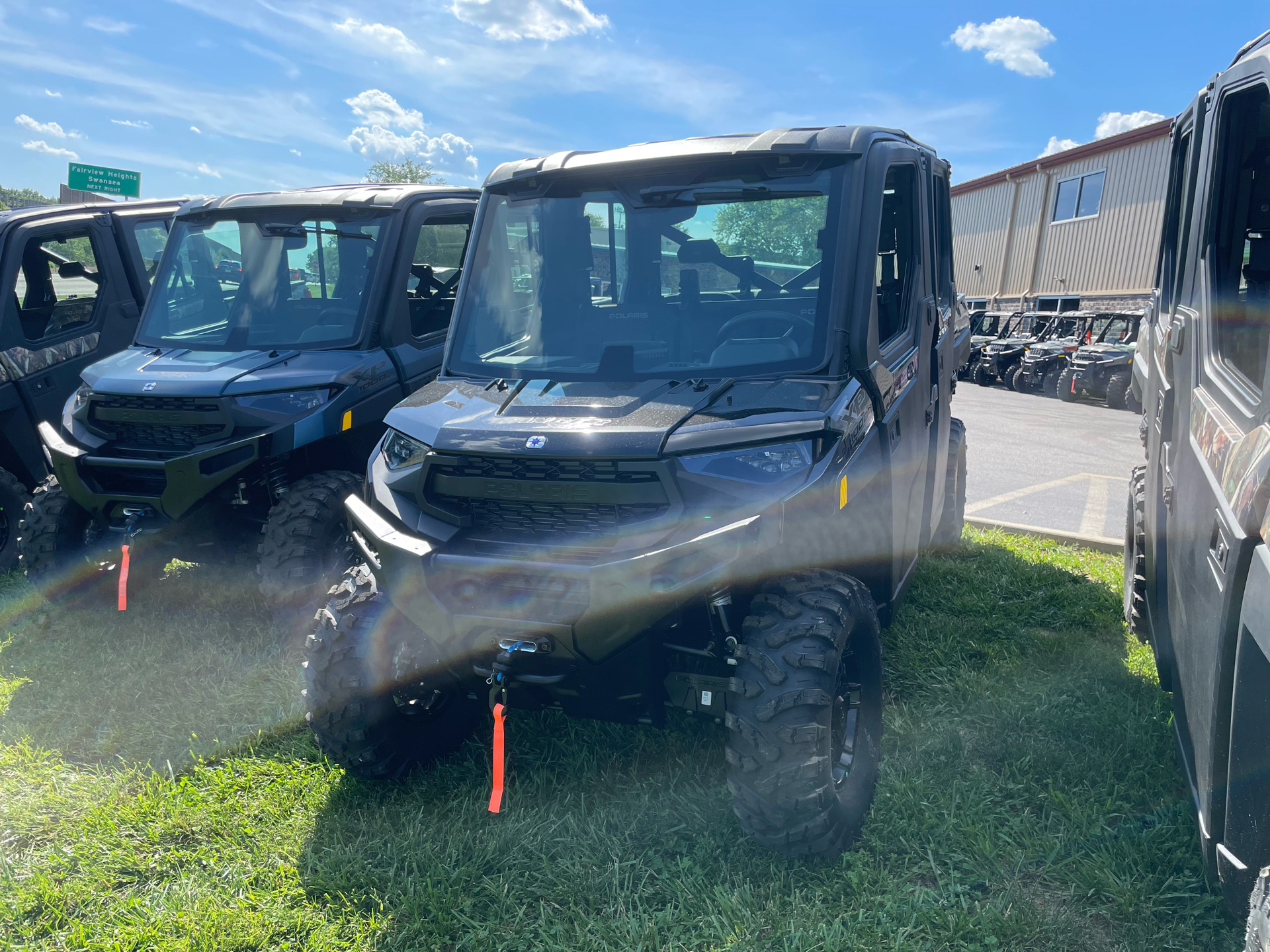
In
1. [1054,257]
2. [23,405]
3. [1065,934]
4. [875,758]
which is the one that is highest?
[1054,257]

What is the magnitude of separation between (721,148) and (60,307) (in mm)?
5379

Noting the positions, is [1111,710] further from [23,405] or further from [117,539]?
[23,405]

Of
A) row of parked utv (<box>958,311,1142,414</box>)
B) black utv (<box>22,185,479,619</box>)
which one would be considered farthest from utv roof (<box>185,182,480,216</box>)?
row of parked utv (<box>958,311,1142,414</box>)

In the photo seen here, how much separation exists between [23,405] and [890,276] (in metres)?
5.58

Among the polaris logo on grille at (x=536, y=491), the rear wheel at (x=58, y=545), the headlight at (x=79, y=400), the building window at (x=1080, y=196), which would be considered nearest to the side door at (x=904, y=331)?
the polaris logo on grille at (x=536, y=491)

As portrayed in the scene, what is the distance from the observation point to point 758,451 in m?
2.66

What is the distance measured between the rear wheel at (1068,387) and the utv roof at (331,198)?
1330 centimetres

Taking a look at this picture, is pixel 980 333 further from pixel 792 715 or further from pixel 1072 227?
pixel 792 715

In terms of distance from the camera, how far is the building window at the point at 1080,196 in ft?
80.0

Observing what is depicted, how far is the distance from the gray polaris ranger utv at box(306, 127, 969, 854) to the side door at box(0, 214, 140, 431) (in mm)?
4023

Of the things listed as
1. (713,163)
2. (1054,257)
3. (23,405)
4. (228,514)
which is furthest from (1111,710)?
(1054,257)

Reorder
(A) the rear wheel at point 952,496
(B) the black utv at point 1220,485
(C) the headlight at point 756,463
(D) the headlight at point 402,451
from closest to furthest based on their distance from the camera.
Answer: (B) the black utv at point 1220,485 → (C) the headlight at point 756,463 → (D) the headlight at point 402,451 → (A) the rear wheel at point 952,496

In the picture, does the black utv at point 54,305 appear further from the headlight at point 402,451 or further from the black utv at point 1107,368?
the black utv at point 1107,368

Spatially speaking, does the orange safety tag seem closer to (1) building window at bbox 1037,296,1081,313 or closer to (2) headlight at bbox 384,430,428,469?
(2) headlight at bbox 384,430,428,469
